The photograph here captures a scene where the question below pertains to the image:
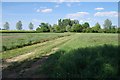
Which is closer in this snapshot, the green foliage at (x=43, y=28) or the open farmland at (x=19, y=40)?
the open farmland at (x=19, y=40)

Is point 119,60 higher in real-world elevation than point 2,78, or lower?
higher

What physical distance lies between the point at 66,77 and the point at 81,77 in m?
0.49

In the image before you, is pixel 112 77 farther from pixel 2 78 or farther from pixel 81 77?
pixel 2 78

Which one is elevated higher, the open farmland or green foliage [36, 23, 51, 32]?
green foliage [36, 23, 51, 32]

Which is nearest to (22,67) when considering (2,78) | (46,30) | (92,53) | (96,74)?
(2,78)

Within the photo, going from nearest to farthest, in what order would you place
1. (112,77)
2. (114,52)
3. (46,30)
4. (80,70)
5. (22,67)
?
(112,77), (80,70), (114,52), (22,67), (46,30)

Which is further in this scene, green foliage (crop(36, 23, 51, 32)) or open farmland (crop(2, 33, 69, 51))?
green foliage (crop(36, 23, 51, 32))

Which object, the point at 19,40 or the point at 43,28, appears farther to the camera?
the point at 43,28

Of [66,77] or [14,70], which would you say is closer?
[66,77]

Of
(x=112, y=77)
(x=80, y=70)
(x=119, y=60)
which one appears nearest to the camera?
(x=112, y=77)

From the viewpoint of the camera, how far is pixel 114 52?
9.73 meters

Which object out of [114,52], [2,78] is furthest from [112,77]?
[2,78]

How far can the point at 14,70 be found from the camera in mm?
9945

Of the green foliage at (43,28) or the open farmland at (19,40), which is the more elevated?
the green foliage at (43,28)
